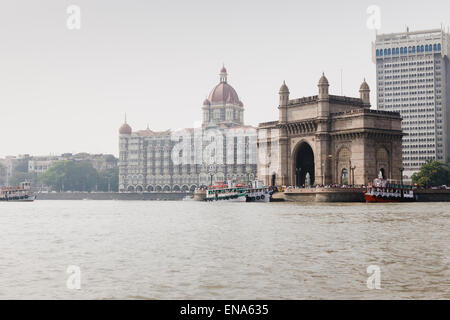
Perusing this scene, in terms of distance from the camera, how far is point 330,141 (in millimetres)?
99438

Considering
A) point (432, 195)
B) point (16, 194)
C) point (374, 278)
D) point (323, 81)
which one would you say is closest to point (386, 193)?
point (432, 195)

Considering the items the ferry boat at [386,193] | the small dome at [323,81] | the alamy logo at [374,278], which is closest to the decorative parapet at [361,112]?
the small dome at [323,81]

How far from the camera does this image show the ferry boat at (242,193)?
101 metres

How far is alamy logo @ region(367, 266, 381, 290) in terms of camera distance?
1631 cm

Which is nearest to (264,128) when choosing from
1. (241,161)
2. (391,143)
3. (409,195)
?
(391,143)

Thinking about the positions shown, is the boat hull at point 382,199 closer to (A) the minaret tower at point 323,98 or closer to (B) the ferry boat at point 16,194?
(A) the minaret tower at point 323,98

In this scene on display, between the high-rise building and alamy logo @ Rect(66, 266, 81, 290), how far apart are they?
585 feet

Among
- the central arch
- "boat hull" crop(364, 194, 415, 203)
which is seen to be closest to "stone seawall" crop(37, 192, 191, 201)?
the central arch

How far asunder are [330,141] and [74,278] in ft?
277

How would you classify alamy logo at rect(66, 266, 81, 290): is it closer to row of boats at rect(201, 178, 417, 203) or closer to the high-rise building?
row of boats at rect(201, 178, 417, 203)

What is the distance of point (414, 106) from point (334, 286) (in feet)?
605

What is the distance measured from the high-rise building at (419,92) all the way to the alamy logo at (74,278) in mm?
178213

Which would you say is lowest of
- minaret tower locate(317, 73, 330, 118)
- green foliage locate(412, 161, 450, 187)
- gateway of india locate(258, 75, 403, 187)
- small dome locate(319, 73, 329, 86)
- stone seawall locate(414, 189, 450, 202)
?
stone seawall locate(414, 189, 450, 202)

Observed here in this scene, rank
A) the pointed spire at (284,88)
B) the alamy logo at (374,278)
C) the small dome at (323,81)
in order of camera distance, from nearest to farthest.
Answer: the alamy logo at (374,278) < the small dome at (323,81) < the pointed spire at (284,88)
